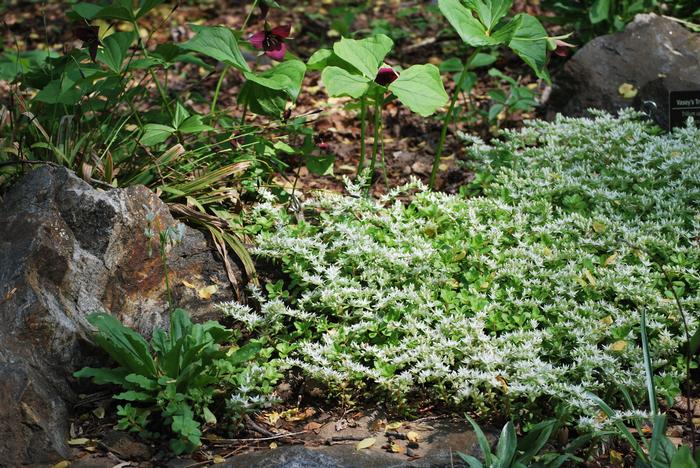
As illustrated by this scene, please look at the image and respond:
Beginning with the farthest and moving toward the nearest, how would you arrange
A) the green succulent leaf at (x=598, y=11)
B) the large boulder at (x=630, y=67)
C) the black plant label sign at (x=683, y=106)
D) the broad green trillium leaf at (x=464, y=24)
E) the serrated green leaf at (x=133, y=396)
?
the green succulent leaf at (x=598, y=11) → the large boulder at (x=630, y=67) → the black plant label sign at (x=683, y=106) → the broad green trillium leaf at (x=464, y=24) → the serrated green leaf at (x=133, y=396)

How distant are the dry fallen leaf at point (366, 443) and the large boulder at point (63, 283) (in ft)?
3.27

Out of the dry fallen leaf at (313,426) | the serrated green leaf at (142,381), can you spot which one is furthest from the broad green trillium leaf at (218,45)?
the dry fallen leaf at (313,426)

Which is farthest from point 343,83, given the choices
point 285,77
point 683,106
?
point 683,106

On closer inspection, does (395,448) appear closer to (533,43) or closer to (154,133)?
(154,133)

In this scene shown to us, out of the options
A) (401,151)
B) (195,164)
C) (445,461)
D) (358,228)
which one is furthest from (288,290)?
(401,151)

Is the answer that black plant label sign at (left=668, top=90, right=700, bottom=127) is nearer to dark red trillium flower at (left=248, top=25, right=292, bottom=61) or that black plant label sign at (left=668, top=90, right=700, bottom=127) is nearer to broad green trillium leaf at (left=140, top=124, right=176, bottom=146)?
dark red trillium flower at (left=248, top=25, right=292, bottom=61)

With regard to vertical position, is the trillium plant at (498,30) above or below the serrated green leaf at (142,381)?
above

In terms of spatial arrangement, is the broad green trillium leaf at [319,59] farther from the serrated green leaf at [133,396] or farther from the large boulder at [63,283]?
the serrated green leaf at [133,396]

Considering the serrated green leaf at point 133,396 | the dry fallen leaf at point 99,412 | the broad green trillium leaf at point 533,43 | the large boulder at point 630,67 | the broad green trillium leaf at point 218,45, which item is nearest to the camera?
the serrated green leaf at point 133,396

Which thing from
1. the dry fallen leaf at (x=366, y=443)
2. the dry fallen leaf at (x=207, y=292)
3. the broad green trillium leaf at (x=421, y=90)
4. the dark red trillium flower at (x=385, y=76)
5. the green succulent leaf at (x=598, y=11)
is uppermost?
the green succulent leaf at (x=598, y=11)

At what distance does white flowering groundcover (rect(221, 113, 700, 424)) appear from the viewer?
280 cm

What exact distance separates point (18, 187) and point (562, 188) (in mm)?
2661

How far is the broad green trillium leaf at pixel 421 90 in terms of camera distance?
11.3ft

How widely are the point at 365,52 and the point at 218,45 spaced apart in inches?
28.9
